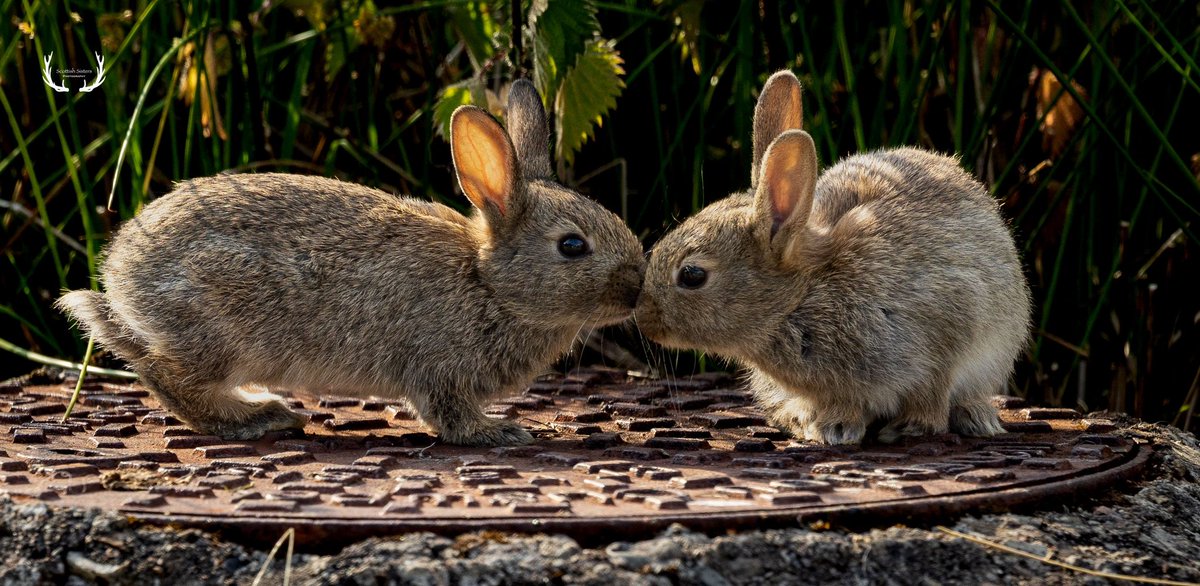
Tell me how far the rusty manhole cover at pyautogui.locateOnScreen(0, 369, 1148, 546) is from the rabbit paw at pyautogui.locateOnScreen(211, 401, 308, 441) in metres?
0.08

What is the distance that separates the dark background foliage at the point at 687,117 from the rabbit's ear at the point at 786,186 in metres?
0.87

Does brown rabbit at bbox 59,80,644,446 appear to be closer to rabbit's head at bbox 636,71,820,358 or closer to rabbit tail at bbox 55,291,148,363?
rabbit tail at bbox 55,291,148,363

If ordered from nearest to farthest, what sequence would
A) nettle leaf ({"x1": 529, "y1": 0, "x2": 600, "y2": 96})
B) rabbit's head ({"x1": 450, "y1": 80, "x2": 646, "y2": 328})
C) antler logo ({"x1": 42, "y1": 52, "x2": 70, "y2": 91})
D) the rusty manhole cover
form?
the rusty manhole cover
rabbit's head ({"x1": 450, "y1": 80, "x2": 646, "y2": 328})
antler logo ({"x1": 42, "y1": 52, "x2": 70, "y2": 91})
nettle leaf ({"x1": 529, "y1": 0, "x2": 600, "y2": 96})

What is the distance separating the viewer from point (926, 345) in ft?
13.4

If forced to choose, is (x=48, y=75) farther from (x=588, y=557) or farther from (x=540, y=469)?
(x=588, y=557)

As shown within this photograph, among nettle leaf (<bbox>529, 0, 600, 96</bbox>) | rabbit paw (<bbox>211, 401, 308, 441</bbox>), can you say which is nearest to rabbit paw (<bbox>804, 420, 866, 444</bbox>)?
nettle leaf (<bbox>529, 0, 600, 96</bbox>)

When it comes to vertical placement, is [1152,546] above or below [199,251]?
below

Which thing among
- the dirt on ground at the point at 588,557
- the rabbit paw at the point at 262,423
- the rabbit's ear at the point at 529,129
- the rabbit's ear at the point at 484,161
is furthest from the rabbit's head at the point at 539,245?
the dirt on ground at the point at 588,557

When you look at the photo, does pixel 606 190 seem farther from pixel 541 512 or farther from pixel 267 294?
pixel 541 512

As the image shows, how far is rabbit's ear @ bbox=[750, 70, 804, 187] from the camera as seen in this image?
14.5 feet

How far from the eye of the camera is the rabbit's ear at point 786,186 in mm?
3959

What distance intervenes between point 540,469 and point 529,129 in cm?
158

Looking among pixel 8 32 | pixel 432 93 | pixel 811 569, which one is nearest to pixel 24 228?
pixel 8 32

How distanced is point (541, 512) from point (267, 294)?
5.43 feet
